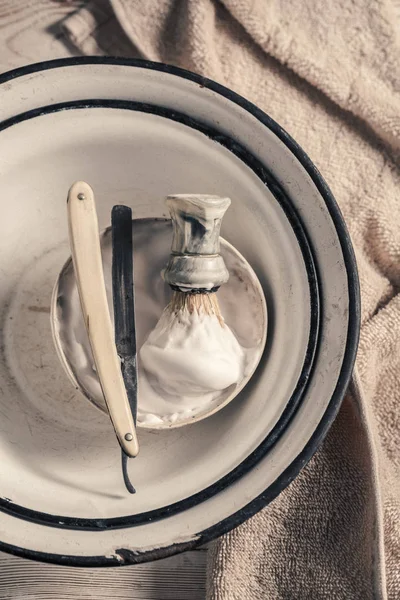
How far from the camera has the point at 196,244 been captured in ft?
1.48

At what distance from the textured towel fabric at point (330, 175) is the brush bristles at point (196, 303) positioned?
145mm

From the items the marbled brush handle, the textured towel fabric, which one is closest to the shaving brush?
the marbled brush handle

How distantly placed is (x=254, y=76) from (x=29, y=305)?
273mm

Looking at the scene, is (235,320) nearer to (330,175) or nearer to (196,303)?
(196,303)

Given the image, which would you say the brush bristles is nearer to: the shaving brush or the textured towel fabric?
the shaving brush

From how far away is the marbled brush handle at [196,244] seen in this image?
1.45ft

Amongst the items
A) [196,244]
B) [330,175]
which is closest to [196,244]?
[196,244]

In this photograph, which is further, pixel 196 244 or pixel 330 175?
pixel 330 175

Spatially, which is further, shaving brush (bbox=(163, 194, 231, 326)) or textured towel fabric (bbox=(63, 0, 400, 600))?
textured towel fabric (bbox=(63, 0, 400, 600))

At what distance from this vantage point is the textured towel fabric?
0.54 meters

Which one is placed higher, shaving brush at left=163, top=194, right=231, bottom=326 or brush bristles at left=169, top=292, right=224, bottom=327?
shaving brush at left=163, top=194, right=231, bottom=326

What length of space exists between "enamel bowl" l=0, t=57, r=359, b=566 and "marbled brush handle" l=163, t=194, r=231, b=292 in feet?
0.21

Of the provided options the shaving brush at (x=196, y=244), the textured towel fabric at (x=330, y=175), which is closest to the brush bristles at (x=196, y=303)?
the shaving brush at (x=196, y=244)

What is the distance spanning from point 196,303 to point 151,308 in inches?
2.3
